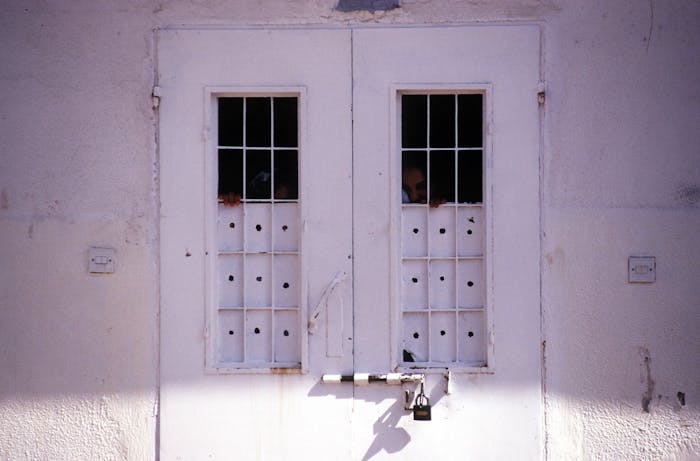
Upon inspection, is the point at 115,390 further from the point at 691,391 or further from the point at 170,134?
the point at 691,391

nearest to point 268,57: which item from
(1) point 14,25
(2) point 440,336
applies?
(1) point 14,25

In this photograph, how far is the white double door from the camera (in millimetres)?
4832

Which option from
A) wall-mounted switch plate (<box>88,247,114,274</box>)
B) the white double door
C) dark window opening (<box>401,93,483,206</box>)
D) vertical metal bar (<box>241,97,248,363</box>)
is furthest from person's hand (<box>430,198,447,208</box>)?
wall-mounted switch plate (<box>88,247,114,274</box>)

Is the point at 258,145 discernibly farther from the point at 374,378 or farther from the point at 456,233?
the point at 374,378

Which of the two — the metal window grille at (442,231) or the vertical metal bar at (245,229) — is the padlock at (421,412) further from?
the vertical metal bar at (245,229)

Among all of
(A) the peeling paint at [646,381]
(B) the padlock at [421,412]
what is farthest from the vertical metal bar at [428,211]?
(A) the peeling paint at [646,381]

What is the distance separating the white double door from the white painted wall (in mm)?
121

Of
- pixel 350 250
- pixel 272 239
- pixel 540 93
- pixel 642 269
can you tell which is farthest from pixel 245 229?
pixel 642 269

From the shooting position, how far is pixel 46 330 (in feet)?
16.0

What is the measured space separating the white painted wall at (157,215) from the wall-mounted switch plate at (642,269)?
0.15 ft

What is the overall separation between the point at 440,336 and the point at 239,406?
135 centimetres

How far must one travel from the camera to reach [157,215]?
489cm

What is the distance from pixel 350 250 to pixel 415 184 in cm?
61

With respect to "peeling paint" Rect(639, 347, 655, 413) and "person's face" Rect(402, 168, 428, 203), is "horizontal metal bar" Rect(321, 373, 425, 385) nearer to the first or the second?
"person's face" Rect(402, 168, 428, 203)
